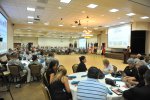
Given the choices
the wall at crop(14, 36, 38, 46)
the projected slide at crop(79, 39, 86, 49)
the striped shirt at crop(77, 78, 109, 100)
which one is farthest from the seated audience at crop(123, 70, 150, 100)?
the wall at crop(14, 36, 38, 46)

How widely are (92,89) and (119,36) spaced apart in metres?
Answer: 15.7

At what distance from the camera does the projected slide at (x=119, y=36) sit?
52.7ft

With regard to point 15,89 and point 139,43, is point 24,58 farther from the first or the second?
point 139,43

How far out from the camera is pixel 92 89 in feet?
7.73

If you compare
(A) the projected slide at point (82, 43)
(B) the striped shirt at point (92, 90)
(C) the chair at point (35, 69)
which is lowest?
(C) the chair at point (35, 69)

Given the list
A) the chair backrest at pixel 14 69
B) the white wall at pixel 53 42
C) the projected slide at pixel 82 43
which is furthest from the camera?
the white wall at pixel 53 42

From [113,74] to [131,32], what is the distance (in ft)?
39.4

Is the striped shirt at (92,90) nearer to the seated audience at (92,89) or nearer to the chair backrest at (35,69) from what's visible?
the seated audience at (92,89)

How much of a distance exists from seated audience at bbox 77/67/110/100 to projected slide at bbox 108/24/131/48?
1438cm

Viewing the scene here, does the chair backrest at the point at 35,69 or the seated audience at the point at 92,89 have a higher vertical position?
the seated audience at the point at 92,89

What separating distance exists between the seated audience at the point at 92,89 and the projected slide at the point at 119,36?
47.2ft

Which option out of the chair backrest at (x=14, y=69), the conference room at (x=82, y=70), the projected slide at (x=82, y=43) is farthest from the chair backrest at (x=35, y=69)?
the projected slide at (x=82, y=43)

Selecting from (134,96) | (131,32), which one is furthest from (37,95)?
(131,32)

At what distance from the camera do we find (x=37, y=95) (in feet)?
17.6
